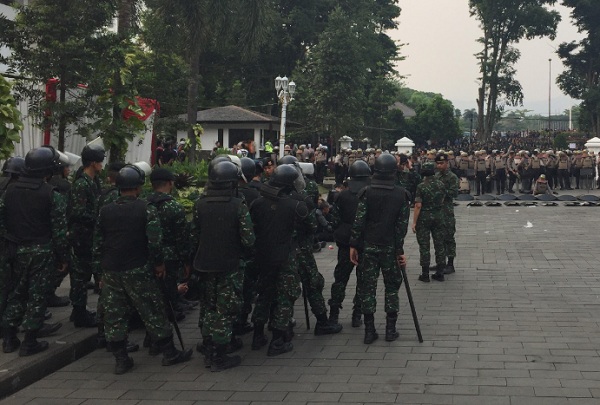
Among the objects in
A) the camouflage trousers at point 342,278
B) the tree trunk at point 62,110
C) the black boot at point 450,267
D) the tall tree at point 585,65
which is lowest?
the black boot at point 450,267

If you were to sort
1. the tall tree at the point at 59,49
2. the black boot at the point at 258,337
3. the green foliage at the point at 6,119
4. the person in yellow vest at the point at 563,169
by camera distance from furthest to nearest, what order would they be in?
the person in yellow vest at the point at 563,169 → the tall tree at the point at 59,49 → the green foliage at the point at 6,119 → the black boot at the point at 258,337

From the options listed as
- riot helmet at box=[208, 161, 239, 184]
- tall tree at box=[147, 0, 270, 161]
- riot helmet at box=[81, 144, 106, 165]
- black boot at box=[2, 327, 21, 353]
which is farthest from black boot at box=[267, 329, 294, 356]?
tall tree at box=[147, 0, 270, 161]

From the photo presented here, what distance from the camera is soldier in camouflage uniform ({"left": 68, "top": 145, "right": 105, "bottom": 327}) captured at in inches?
307

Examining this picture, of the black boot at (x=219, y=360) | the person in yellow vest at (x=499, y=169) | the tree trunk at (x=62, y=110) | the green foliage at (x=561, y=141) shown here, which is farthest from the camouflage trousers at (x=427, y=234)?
the green foliage at (x=561, y=141)

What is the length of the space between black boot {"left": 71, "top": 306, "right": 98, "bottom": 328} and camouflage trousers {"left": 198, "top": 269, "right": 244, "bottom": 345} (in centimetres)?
179

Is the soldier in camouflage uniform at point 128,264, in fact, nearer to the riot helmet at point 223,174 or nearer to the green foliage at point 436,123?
the riot helmet at point 223,174

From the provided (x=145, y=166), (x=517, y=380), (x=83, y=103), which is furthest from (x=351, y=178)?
(x=83, y=103)

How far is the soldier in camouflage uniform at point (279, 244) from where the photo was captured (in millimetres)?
7172

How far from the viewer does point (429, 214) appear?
432 inches

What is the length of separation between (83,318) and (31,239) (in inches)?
54.2

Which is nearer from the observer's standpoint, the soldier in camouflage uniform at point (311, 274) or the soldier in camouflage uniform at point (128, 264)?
the soldier in camouflage uniform at point (128, 264)

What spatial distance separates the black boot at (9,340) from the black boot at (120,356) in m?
1.04

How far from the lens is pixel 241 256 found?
700 centimetres

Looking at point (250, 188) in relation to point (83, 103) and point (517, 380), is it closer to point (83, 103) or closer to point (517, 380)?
point (517, 380)
